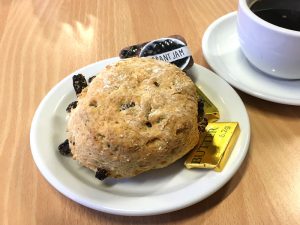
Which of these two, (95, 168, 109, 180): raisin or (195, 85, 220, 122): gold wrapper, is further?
(195, 85, 220, 122): gold wrapper

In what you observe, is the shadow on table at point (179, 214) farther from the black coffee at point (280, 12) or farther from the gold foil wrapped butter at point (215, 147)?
the black coffee at point (280, 12)

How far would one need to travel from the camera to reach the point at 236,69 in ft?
2.91

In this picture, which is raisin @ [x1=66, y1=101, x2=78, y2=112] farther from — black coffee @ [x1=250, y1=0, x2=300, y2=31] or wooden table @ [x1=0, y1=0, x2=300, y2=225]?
black coffee @ [x1=250, y1=0, x2=300, y2=31]

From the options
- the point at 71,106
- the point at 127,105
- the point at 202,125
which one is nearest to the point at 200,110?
the point at 202,125

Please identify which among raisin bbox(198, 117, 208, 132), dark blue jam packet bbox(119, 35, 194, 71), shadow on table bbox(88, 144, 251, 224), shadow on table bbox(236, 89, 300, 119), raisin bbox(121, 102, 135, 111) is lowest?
shadow on table bbox(236, 89, 300, 119)

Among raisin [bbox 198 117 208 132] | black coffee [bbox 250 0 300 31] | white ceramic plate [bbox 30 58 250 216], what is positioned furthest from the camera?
black coffee [bbox 250 0 300 31]

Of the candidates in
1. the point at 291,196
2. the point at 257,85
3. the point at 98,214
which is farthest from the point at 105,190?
the point at 257,85

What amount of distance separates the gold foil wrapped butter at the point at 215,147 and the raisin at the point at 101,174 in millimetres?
142

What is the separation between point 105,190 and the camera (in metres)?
0.63

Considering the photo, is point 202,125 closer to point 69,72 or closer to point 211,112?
point 211,112

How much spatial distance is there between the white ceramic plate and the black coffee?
7.5 inches

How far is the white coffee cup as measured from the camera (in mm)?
749

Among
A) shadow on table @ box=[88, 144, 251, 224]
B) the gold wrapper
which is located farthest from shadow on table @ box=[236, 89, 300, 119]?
shadow on table @ box=[88, 144, 251, 224]

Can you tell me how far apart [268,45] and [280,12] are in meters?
0.10
